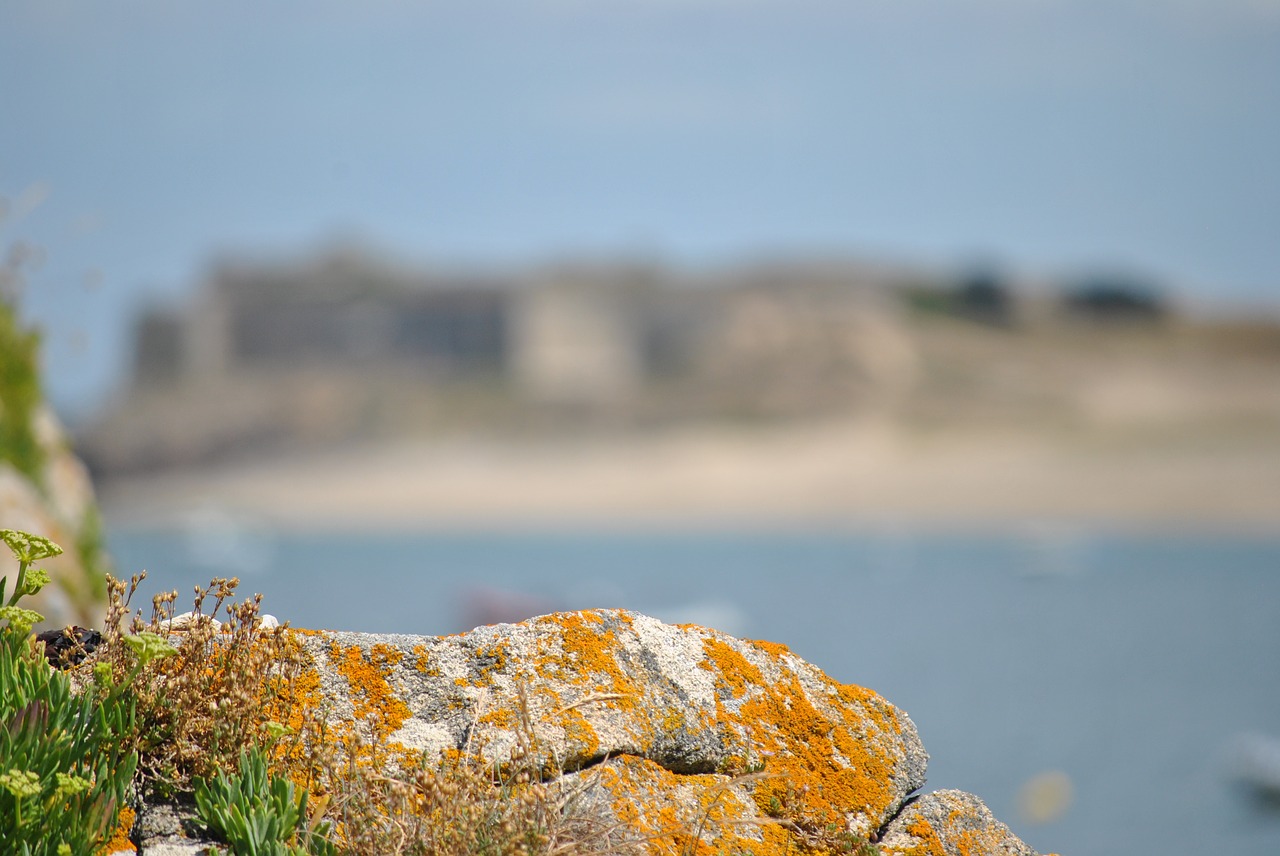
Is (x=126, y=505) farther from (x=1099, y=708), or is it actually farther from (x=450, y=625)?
(x=1099, y=708)

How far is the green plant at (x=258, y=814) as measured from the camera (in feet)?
8.72

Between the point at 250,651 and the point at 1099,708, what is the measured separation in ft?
105

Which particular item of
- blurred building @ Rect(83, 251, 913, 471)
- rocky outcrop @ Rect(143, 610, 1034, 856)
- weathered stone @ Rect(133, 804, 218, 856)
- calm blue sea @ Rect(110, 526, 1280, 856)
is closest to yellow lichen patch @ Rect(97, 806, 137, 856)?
weathered stone @ Rect(133, 804, 218, 856)

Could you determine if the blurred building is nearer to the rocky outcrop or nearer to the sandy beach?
the sandy beach

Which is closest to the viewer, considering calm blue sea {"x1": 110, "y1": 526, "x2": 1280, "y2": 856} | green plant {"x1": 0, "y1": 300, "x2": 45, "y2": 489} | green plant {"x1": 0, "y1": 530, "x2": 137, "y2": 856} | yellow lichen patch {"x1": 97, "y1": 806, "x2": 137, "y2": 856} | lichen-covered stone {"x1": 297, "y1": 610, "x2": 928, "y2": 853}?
green plant {"x1": 0, "y1": 530, "x2": 137, "y2": 856}

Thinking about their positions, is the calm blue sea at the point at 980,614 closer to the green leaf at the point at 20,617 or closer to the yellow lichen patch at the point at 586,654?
the green leaf at the point at 20,617

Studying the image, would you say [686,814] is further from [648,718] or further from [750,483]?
[750,483]

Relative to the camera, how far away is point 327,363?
362ft

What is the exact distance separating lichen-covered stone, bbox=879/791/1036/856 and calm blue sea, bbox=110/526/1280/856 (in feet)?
7.70

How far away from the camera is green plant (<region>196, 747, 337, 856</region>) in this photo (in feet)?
8.72

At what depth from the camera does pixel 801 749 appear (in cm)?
335

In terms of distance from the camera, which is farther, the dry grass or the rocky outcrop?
the rocky outcrop

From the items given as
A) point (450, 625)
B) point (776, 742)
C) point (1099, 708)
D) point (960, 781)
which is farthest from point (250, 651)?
point (450, 625)

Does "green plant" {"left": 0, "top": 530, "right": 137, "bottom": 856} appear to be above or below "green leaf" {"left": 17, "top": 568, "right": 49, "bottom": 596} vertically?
below
